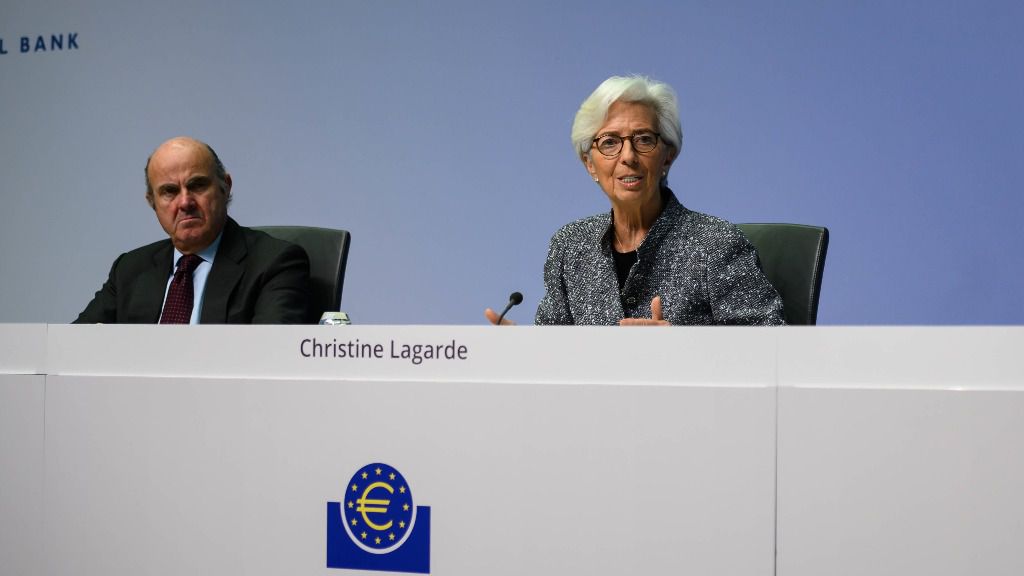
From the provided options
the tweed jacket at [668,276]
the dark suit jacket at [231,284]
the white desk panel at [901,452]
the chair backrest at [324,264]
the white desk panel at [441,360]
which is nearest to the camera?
the white desk panel at [901,452]

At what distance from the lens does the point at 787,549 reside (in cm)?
117

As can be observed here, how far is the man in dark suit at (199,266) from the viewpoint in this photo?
7.29 feet

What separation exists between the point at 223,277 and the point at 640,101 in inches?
39.7

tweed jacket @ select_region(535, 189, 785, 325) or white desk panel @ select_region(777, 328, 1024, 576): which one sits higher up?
tweed jacket @ select_region(535, 189, 785, 325)

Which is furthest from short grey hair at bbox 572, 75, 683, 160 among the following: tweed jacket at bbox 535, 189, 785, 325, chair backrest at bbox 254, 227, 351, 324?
chair backrest at bbox 254, 227, 351, 324

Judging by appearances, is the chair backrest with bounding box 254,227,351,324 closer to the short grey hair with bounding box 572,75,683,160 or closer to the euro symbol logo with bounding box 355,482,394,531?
the short grey hair with bounding box 572,75,683,160

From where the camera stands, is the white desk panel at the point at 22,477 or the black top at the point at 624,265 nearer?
the white desk panel at the point at 22,477

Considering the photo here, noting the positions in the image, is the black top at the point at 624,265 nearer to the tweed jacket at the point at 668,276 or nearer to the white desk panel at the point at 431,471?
the tweed jacket at the point at 668,276

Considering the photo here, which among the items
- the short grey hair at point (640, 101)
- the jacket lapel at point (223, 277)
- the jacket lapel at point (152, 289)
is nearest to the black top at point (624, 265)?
the short grey hair at point (640, 101)

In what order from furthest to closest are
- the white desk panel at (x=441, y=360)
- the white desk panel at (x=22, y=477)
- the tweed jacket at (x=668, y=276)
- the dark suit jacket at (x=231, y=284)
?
the dark suit jacket at (x=231, y=284)
the tweed jacket at (x=668, y=276)
the white desk panel at (x=22, y=477)
the white desk panel at (x=441, y=360)

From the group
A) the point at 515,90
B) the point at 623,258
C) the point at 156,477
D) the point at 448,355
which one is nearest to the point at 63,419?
the point at 156,477

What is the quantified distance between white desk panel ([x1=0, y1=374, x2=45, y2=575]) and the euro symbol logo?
0.49m

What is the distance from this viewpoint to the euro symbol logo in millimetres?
1282

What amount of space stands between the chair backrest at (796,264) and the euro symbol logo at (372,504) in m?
1.07
